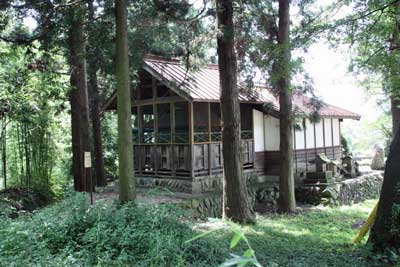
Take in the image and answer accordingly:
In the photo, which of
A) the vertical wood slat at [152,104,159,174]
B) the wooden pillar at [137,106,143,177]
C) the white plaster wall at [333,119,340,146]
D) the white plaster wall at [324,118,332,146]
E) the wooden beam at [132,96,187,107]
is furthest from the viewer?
the white plaster wall at [333,119,340,146]

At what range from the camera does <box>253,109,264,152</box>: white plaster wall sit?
1514 centimetres

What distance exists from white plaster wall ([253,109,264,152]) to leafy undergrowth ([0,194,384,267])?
8003 millimetres

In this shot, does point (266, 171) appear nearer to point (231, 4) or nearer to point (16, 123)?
point (231, 4)

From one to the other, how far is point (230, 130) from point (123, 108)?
3526mm

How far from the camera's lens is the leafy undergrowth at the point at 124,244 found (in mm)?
4414

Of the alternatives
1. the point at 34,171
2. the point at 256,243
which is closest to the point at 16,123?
the point at 34,171

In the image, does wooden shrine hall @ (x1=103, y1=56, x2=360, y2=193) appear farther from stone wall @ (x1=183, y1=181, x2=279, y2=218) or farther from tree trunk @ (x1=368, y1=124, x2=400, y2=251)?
tree trunk @ (x1=368, y1=124, x2=400, y2=251)

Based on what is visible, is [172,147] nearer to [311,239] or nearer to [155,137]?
[155,137]

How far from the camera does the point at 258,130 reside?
15273mm

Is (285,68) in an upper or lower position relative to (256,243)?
upper

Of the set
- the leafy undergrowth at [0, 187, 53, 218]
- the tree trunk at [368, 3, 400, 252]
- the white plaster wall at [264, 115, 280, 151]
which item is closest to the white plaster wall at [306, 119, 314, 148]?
the white plaster wall at [264, 115, 280, 151]

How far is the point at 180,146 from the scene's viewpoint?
1302cm

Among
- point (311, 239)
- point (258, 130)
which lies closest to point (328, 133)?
point (258, 130)

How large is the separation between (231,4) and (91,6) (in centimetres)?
346
